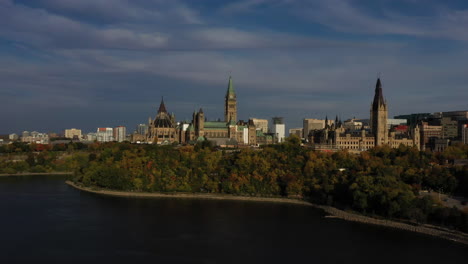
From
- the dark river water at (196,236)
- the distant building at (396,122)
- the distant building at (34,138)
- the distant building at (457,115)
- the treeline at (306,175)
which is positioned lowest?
the dark river water at (196,236)

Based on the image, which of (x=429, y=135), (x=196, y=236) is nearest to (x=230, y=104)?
(x=429, y=135)

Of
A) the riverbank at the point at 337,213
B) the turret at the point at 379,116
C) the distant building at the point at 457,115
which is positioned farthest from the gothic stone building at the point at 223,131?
the distant building at the point at 457,115

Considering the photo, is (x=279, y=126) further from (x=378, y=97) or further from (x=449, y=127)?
(x=378, y=97)

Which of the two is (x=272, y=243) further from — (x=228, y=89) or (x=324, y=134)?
(x=228, y=89)

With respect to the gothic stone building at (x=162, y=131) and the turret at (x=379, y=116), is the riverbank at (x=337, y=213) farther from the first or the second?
the turret at (x=379, y=116)

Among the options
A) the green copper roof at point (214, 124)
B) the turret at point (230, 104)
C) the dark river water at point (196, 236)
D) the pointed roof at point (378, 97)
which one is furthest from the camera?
the turret at point (230, 104)

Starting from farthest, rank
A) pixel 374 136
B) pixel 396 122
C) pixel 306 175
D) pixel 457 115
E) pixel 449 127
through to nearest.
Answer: pixel 396 122 < pixel 457 115 < pixel 449 127 < pixel 374 136 < pixel 306 175

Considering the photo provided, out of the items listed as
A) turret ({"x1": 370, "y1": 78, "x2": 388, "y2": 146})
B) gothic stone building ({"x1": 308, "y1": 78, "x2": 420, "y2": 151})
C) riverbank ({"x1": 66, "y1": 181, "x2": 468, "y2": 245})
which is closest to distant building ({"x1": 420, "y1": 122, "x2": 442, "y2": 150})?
gothic stone building ({"x1": 308, "y1": 78, "x2": 420, "y2": 151})
